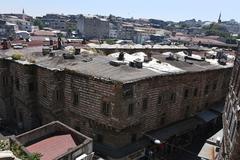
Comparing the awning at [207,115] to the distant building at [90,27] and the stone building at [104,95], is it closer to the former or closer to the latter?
the stone building at [104,95]

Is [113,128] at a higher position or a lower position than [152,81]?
lower

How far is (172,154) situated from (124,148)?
9.97m

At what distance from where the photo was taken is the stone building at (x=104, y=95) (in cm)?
3180

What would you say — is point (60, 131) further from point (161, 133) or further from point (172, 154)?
point (172, 154)

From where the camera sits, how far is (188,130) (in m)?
40.7

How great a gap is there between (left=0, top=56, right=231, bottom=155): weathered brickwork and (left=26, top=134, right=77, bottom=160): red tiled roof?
7178mm

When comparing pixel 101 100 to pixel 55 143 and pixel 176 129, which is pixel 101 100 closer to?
pixel 55 143

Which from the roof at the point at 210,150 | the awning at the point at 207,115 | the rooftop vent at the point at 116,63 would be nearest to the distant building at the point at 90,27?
the awning at the point at 207,115

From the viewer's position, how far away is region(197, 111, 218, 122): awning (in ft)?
142

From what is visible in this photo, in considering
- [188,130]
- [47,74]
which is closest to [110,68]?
[47,74]

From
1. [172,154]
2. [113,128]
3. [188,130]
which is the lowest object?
[172,154]

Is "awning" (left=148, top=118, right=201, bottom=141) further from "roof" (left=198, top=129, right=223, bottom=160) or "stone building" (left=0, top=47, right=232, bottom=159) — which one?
"roof" (left=198, top=129, right=223, bottom=160)

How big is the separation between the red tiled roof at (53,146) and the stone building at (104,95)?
23.9 ft

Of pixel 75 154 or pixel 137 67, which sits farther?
pixel 137 67
